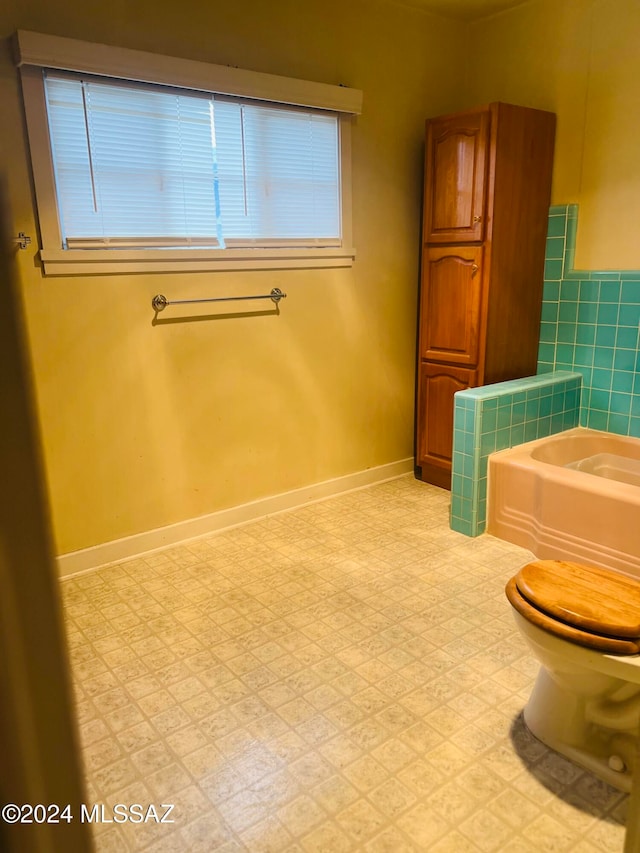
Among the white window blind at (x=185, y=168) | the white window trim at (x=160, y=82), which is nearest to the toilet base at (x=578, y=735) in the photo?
the white window trim at (x=160, y=82)

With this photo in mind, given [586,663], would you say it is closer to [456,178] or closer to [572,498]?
[572,498]

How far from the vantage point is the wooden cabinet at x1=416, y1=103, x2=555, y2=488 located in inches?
118

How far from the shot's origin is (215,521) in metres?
3.03

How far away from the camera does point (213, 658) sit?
2.05 metres

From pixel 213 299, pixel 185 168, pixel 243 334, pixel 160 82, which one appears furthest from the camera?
pixel 243 334

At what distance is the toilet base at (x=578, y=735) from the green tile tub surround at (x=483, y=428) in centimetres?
124

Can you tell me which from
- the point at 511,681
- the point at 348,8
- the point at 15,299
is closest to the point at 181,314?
the point at 348,8

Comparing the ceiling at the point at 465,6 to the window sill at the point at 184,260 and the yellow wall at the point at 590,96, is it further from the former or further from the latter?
the window sill at the point at 184,260

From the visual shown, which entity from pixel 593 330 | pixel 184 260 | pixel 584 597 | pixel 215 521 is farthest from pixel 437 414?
pixel 584 597

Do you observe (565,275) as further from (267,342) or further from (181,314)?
(181,314)

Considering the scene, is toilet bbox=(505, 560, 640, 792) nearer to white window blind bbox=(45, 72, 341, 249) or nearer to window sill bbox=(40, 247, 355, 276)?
window sill bbox=(40, 247, 355, 276)

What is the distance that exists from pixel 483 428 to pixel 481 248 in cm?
93

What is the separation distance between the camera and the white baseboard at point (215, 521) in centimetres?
267

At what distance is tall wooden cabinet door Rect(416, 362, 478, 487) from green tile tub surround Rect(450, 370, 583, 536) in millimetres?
309
